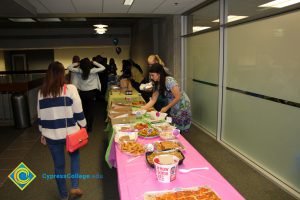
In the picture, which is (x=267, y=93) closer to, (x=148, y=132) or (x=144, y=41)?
(x=148, y=132)

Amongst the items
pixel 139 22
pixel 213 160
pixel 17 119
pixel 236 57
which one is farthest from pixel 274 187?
pixel 139 22

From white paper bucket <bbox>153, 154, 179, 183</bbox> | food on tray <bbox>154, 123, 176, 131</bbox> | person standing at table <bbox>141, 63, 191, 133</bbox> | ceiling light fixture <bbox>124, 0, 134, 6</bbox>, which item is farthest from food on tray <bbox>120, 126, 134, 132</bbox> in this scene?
ceiling light fixture <bbox>124, 0, 134, 6</bbox>

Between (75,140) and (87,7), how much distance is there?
121 inches

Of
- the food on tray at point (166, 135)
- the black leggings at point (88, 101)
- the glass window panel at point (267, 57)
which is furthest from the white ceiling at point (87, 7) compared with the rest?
the food on tray at point (166, 135)

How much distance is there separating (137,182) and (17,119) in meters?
4.23

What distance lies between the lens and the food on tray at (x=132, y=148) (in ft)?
5.67

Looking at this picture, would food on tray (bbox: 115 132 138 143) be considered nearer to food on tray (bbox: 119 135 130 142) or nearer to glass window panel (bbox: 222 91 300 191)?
food on tray (bbox: 119 135 130 142)

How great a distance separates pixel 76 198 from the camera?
2371 millimetres

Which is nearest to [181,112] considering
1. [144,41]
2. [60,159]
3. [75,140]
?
[75,140]

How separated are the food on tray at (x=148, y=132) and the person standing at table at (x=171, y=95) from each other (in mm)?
661

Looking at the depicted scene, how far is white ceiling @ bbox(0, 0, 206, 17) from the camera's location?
390 centimetres

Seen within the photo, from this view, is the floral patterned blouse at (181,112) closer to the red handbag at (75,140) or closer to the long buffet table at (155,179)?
the red handbag at (75,140)

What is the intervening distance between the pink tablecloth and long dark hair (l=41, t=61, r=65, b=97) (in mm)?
787

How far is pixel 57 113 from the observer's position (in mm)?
2002
